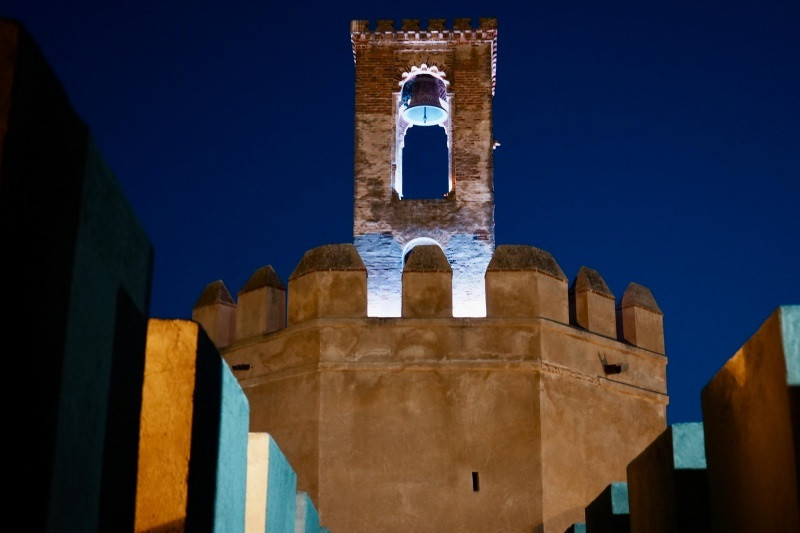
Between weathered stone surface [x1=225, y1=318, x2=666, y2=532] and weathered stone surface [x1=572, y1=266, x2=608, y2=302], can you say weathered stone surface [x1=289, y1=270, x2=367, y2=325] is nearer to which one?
weathered stone surface [x1=225, y1=318, x2=666, y2=532]

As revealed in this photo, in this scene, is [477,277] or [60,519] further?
[477,277]

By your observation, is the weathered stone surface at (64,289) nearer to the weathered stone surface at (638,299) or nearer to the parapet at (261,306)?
the parapet at (261,306)

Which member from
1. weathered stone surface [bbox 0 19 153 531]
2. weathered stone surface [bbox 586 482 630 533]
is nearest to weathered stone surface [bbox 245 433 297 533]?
weathered stone surface [bbox 0 19 153 531]

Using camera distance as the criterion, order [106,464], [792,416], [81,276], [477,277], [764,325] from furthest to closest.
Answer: [477,277]
[764,325]
[792,416]
[106,464]
[81,276]

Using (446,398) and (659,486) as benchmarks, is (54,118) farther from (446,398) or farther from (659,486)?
(446,398)

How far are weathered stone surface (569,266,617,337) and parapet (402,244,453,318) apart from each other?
54.8 inches

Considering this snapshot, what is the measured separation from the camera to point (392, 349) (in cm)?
1075

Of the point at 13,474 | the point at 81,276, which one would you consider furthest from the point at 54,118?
the point at 13,474

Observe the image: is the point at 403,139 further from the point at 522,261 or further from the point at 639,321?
the point at 639,321

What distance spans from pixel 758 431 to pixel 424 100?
1085 centimetres

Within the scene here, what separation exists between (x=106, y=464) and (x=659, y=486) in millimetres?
2858

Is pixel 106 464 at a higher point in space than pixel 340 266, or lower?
lower

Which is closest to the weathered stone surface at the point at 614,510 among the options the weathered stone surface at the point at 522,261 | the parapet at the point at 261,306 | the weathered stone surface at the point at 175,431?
the weathered stone surface at the point at 175,431

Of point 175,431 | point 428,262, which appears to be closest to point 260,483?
point 175,431
